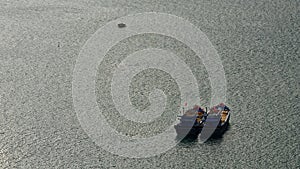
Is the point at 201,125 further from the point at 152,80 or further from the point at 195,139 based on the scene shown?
the point at 152,80

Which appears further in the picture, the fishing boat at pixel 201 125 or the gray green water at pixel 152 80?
the fishing boat at pixel 201 125

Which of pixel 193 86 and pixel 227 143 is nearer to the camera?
pixel 227 143

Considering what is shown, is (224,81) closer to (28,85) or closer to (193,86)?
(193,86)

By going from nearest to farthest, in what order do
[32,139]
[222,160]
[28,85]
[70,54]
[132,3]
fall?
1. [222,160]
2. [32,139]
3. [28,85]
4. [70,54]
5. [132,3]

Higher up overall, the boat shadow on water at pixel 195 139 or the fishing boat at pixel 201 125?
the fishing boat at pixel 201 125

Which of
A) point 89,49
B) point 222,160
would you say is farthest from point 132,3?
point 222,160

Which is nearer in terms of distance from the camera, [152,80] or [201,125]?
[201,125]

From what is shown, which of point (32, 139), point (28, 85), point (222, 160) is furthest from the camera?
point (28, 85)

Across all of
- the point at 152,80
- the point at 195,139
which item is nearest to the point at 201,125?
the point at 195,139
